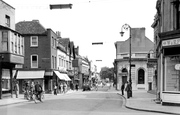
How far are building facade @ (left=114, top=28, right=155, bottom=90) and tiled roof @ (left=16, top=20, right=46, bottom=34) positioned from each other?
68.9ft

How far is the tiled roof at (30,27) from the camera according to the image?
132 ft

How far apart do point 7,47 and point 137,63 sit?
115ft

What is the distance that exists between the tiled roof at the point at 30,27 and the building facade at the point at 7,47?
1119cm

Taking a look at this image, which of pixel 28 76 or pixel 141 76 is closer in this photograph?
pixel 28 76

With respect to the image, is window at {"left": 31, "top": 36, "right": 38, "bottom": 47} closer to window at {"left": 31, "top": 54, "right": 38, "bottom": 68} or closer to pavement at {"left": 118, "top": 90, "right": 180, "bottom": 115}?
window at {"left": 31, "top": 54, "right": 38, "bottom": 68}

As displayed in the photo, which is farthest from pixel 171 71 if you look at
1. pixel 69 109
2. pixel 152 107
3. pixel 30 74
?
pixel 30 74

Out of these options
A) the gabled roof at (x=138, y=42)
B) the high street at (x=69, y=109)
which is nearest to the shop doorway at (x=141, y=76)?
the gabled roof at (x=138, y=42)

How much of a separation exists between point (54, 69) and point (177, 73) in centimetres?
2590

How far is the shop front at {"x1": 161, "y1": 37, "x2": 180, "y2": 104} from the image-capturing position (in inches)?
699

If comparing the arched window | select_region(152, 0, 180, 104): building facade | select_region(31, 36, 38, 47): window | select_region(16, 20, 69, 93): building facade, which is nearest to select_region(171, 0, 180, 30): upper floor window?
select_region(152, 0, 180, 104): building facade

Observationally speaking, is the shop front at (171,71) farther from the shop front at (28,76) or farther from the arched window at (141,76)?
the arched window at (141,76)

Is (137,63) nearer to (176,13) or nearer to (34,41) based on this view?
(34,41)

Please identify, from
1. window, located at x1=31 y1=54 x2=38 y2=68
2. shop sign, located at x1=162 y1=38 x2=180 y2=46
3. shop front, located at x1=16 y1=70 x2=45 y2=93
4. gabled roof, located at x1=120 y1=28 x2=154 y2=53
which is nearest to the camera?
shop sign, located at x1=162 y1=38 x2=180 y2=46

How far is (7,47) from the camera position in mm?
24922
